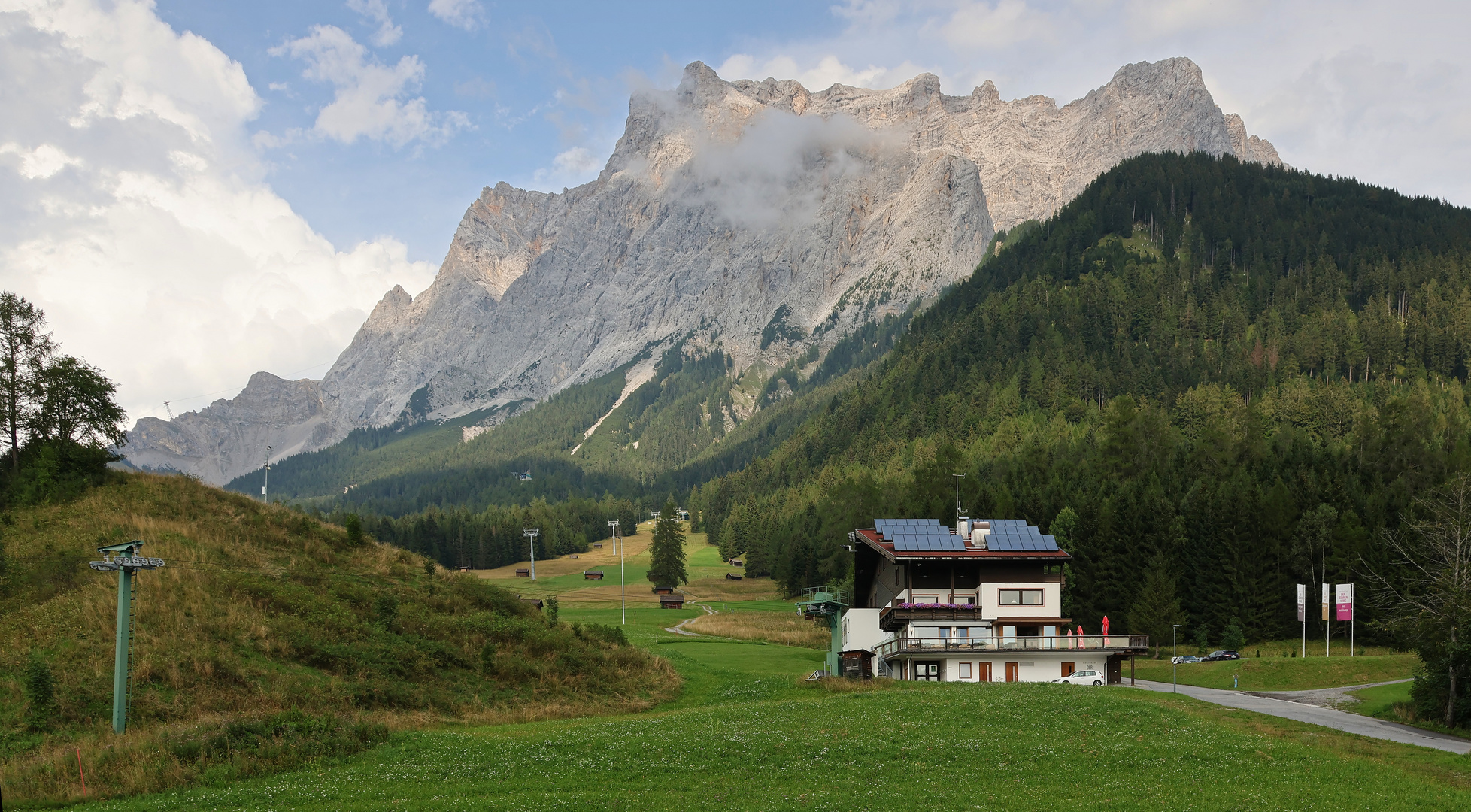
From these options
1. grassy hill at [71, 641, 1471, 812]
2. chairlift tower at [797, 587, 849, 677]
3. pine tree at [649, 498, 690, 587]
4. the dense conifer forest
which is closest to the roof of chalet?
chairlift tower at [797, 587, 849, 677]

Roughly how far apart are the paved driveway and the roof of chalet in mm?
10486

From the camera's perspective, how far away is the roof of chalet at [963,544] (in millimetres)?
59531

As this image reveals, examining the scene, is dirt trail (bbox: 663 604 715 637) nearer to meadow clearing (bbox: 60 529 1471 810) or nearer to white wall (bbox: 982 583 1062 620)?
white wall (bbox: 982 583 1062 620)

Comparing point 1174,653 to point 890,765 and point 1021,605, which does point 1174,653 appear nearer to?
point 1021,605

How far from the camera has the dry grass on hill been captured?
90.3 meters

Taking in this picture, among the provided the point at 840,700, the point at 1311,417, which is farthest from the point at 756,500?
the point at 840,700

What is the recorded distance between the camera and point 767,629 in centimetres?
9844

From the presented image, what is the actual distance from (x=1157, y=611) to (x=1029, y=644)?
33719 millimetres

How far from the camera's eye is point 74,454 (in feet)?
193

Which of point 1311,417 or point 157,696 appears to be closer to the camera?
point 157,696

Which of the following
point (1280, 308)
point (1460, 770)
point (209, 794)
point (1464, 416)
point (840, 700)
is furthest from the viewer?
point (1280, 308)

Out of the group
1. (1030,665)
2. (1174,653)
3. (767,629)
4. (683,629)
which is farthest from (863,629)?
(683,629)

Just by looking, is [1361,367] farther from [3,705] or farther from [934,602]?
[3,705]

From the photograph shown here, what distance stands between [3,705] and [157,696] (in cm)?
Answer: 457
